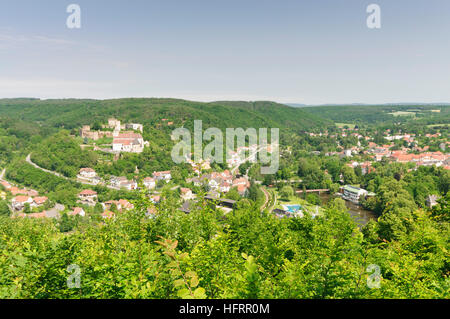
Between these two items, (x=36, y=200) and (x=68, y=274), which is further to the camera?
(x=36, y=200)

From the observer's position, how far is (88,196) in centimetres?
4403

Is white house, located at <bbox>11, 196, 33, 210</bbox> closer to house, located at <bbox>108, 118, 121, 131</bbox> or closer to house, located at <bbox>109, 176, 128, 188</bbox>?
house, located at <bbox>109, 176, 128, 188</bbox>

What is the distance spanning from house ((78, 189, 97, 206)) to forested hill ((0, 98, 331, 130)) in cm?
4641

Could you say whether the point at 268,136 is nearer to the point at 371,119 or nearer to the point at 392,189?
the point at 392,189

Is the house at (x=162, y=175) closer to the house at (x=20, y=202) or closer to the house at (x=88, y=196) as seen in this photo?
the house at (x=88, y=196)

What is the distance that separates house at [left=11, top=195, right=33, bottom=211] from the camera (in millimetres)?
39319

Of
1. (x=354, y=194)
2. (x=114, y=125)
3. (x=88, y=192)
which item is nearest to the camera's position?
(x=354, y=194)

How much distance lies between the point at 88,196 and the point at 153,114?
5822 centimetres

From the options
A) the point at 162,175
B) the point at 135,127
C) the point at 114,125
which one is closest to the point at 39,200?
the point at 162,175

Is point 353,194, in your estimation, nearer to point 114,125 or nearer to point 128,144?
point 128,144

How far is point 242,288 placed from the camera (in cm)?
219

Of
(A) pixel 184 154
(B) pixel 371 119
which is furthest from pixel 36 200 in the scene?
(B) pixel 371 119

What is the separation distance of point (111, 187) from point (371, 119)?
165034 mm

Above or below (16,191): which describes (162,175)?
above
